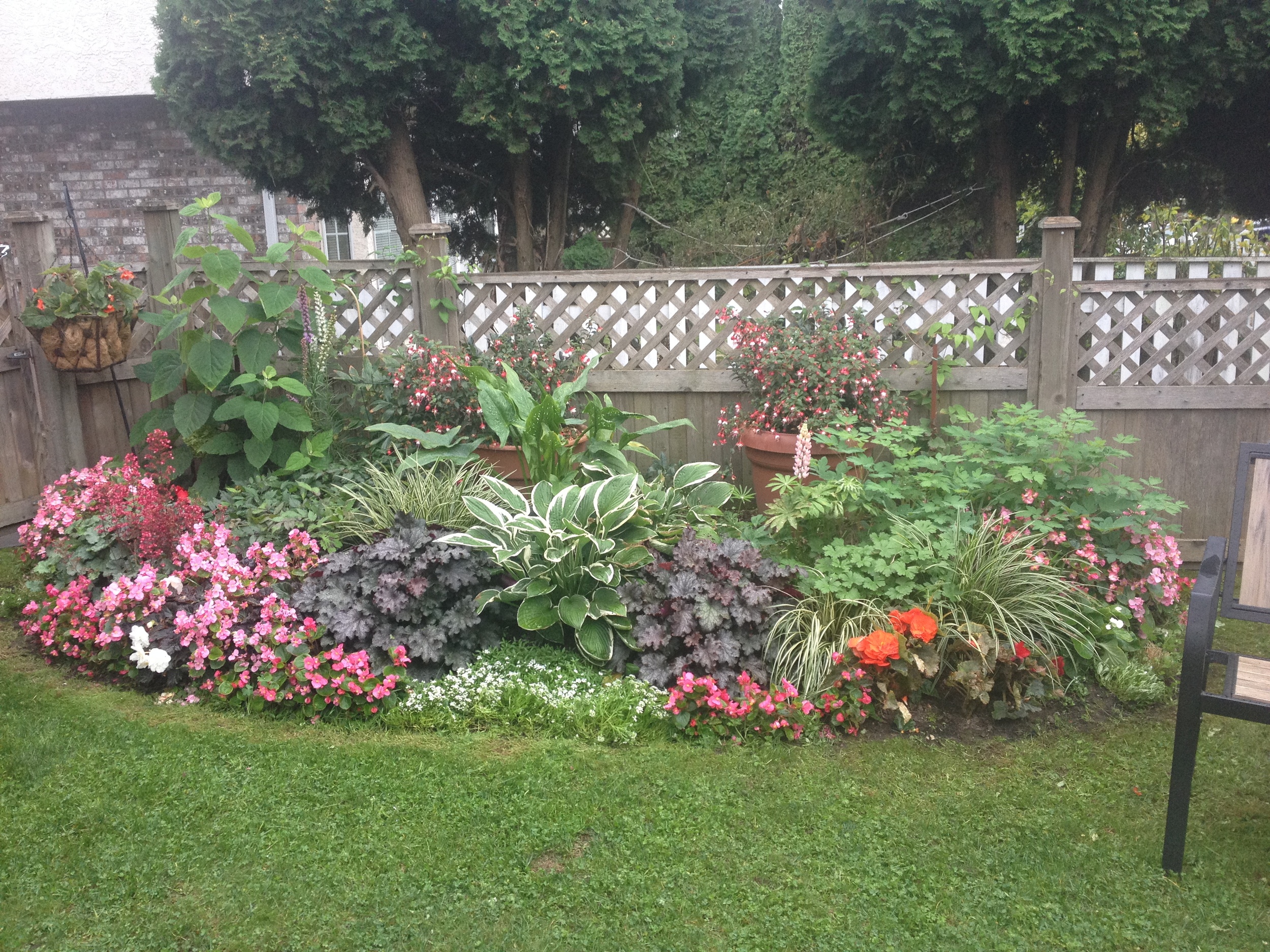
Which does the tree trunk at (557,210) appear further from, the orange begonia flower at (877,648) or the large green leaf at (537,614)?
the orange begonia flower at (877,648)

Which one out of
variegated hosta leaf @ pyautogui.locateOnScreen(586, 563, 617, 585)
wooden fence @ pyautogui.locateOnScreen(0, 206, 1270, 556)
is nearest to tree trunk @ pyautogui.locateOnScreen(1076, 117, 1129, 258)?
wooden fence @ pyautogui.locateOnScreen(0, 206, 1270, 556)

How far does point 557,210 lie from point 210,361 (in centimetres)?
385

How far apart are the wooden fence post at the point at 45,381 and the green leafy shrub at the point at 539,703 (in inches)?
117

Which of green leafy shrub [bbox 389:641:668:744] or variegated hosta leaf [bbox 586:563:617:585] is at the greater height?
variegated hosta leaf [bbox 586:563:617:585]

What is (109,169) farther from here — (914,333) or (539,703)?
(539,703)

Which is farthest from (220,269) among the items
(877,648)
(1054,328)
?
(1054,328)

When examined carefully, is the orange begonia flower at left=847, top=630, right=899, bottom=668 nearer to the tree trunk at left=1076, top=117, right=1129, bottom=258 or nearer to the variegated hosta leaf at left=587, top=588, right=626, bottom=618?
the variegated hosta leaf at left=587, top=588, right=626, bottom=618

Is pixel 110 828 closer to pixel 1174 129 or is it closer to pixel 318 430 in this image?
pixel 318 430

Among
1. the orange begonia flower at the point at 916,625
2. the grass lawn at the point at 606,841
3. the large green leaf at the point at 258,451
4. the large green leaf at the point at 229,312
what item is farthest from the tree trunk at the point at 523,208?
the grass lawn at the point at 606,841

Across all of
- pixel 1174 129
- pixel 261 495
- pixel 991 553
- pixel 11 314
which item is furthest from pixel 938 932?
pixel 1174 129

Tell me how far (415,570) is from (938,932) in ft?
6.96

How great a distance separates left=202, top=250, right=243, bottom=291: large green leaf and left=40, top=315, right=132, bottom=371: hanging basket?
62cm

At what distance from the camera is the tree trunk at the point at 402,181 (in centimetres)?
737

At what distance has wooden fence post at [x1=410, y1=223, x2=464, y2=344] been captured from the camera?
571 centimetres
